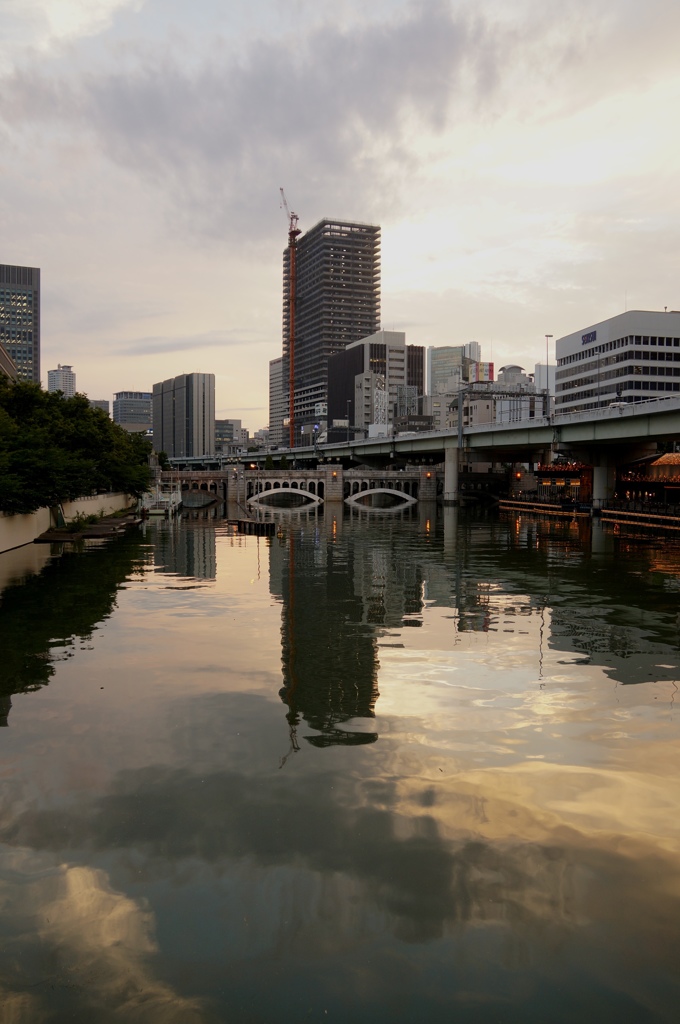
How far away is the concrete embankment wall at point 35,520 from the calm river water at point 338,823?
94.1 feet

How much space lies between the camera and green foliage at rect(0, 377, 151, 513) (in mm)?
50250

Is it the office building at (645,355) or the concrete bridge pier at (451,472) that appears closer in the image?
the concrete bridge pier at (451,472)

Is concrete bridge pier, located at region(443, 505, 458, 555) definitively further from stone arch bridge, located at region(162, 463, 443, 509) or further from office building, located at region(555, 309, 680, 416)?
office building, located at region(555, 309, 680, 416)

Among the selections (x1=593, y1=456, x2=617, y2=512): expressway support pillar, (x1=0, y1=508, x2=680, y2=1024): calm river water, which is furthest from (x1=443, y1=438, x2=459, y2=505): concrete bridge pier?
(x1=0, y1=508, x2=680, y2=1024): calm river water

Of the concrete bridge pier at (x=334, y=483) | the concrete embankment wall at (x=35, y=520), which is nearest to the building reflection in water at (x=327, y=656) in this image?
the concrete embankment wall at (x=35, y=520)

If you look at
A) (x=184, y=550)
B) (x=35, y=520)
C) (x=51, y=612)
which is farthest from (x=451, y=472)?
(x=51, y=612)

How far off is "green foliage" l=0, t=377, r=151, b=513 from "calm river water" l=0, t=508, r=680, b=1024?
24638mm

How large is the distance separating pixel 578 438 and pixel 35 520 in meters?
72.1

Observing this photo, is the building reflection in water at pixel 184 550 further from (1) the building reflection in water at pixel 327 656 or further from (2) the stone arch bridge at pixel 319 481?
(2) the stone arch bridge at pixel 319 481

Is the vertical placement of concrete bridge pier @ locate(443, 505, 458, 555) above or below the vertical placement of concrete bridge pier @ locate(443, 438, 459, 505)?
below

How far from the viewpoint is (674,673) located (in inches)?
880

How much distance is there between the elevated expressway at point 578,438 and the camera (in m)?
85.3

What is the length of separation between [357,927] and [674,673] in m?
16.4

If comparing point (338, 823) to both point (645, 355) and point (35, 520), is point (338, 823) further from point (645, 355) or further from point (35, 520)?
point (645, 355)
